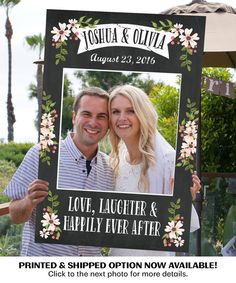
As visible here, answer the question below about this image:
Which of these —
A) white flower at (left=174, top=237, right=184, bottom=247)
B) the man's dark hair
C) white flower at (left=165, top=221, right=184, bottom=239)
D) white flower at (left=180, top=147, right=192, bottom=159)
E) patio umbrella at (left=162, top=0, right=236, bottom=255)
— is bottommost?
white flower at (left=174, top=237, right=184, bottom=247)

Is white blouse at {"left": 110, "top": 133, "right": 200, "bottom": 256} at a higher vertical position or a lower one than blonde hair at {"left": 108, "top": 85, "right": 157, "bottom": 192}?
lower

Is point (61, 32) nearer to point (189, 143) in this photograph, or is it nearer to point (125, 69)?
point (125, 69)

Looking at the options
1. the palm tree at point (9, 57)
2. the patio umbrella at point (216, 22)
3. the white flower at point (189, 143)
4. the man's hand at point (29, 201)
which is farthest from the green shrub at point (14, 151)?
the white flower at point (189, 143)

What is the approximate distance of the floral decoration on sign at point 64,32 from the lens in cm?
479

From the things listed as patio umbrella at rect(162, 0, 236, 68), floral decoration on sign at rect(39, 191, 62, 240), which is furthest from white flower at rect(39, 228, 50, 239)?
patio umbrella at rect(162, 0, 236, 68)

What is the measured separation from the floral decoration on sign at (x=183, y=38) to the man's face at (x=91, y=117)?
22.8 inches

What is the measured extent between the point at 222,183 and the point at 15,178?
2.49 m

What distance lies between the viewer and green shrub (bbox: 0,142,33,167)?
11.6 m

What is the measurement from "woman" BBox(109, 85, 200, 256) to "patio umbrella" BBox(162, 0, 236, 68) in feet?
4.88

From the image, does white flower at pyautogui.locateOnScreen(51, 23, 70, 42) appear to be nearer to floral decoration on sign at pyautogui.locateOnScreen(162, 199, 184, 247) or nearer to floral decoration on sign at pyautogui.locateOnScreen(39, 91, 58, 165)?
floral decoration on sign at pyautogui.locateOnScreen(39, 91, 58, 165)

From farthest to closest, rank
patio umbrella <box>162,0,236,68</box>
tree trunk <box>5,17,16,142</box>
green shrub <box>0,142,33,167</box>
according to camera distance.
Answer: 1. tree trunk <box>5,17,16,142</box>
2. green shrub <box>0,142,33,167</box>
3. patio umbrella <box>162,0,236,68</box>

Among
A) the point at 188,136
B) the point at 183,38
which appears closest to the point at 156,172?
the point at 188,136

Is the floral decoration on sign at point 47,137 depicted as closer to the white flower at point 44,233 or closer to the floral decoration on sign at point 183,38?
the white flower at point 44,233

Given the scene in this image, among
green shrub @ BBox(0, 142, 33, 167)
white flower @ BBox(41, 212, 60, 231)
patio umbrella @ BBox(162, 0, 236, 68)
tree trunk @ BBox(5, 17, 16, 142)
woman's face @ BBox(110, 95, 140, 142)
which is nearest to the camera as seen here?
woman's face @ BBox(110, 95, 140, 142)
